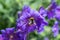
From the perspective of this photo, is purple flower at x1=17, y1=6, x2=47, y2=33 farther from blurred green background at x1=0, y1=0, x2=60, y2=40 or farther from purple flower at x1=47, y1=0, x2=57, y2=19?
blurred green background at x1=0, y1=0, x2=60, y2=40

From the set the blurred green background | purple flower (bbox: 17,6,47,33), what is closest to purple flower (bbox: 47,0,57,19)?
purple flower (bbox: 17,6,47,33)

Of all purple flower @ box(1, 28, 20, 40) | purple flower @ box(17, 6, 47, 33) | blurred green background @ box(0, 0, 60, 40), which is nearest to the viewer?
purple flower @ box(17, 6, 47, 33)

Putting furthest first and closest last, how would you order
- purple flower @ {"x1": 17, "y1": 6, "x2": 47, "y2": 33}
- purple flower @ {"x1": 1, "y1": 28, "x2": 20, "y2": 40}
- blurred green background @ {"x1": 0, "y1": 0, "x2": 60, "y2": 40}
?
blurred green background @ {"x1": 0, "y1": 0, "x2": 60, "y2": 40}, purple flower @ {"x1": 1, "y1": 28, "x2": 20, "y2": 40}, purple flower @ {"x1": 17, "y1": 6, "x2": 47, "y2": 33}

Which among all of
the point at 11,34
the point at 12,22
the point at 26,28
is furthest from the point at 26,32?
the point at 12,22

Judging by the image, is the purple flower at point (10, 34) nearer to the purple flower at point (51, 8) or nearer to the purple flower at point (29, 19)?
the purple flower at point (29, 19)

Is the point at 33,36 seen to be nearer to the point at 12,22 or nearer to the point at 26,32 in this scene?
the point at 12,22

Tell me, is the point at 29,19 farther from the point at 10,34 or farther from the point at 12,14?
the point at 12,14

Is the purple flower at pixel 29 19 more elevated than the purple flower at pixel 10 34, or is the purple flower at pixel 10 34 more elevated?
the purple flower at pixel 29 19

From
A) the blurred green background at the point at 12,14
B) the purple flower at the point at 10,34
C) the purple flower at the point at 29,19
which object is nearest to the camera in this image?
the purple flower at the point at 29,19

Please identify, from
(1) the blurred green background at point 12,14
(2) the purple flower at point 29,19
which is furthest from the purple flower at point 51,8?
(1) the blurred green background at point 12,14
